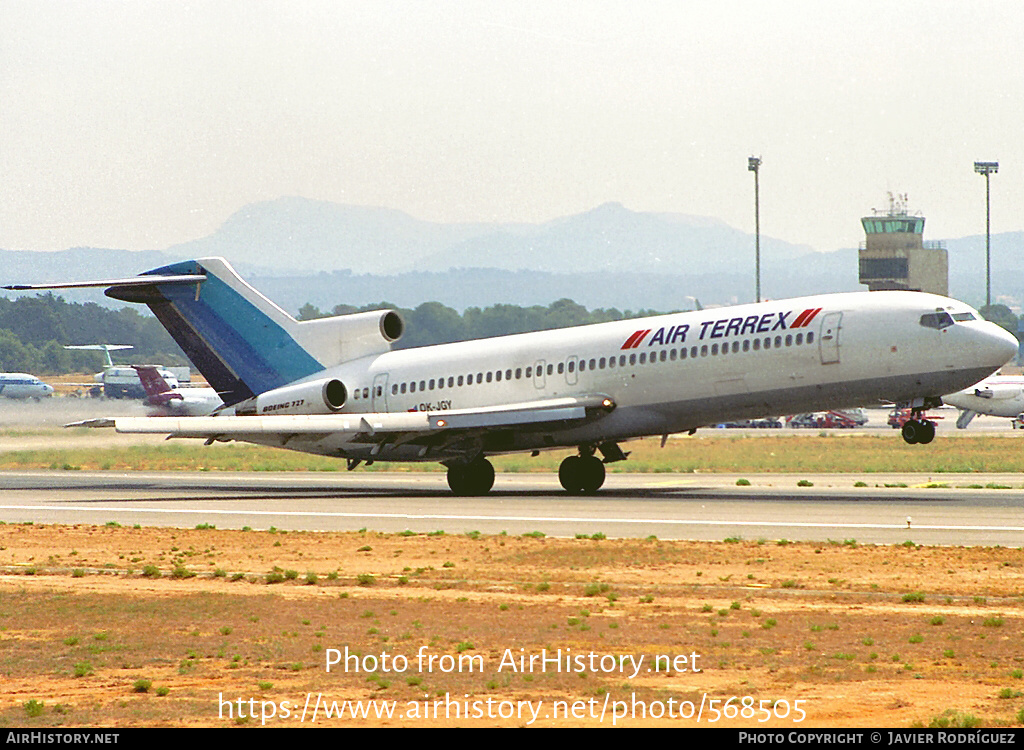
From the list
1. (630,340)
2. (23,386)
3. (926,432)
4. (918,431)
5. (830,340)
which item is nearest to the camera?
(926,432)

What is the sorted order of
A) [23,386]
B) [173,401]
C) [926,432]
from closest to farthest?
[926,432] → [173,401] → [23,386]

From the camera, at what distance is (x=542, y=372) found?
36844 millimetres

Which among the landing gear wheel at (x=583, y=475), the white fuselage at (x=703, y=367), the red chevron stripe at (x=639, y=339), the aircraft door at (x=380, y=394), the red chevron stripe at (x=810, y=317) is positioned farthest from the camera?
the aircraft door at (x=380, y=394)

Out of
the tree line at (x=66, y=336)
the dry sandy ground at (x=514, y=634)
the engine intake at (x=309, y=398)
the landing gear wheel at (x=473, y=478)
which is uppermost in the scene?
the tree line at (x=66, y=336)

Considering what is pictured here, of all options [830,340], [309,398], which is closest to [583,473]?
[830,340]

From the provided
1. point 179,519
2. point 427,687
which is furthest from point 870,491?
point 427,687

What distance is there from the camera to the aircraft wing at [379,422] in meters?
35.2

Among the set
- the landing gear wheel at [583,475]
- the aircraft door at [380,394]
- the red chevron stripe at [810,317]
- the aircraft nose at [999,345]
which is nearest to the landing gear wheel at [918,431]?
the aircraft nose at [999,345]

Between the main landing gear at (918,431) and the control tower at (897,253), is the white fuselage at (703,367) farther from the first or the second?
the control tower at (897,253)

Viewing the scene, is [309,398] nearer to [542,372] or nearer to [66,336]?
[542,372]

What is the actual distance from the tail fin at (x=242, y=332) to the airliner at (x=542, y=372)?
0.04 m

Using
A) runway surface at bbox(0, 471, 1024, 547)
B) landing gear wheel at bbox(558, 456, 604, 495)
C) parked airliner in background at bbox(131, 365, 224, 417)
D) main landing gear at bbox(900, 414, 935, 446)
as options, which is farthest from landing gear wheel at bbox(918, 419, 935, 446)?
parked airliner in background at bbox(131, 365, 224, 417)

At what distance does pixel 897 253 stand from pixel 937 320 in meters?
136
